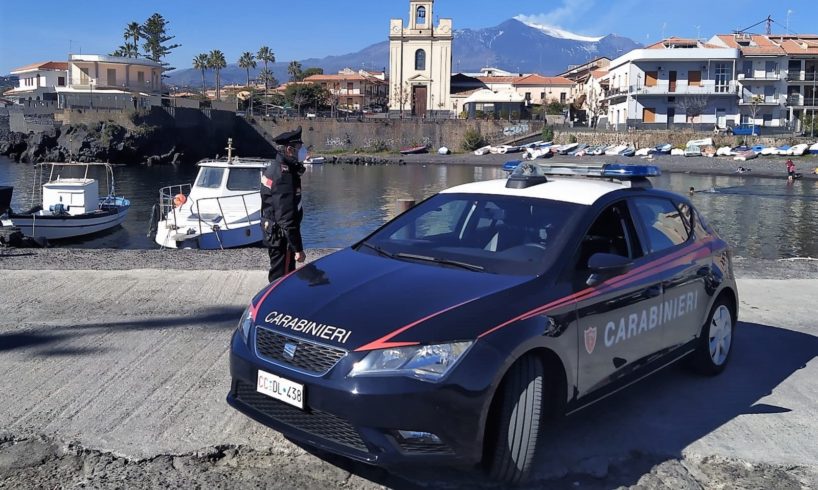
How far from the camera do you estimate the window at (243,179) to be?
21062 mm

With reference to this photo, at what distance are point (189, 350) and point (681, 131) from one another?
80.2 metres

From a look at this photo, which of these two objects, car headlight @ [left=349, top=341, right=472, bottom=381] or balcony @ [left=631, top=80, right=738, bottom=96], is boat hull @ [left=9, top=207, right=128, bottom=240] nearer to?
car headlight @ [left=349, top=341, right=472, bottom=381]

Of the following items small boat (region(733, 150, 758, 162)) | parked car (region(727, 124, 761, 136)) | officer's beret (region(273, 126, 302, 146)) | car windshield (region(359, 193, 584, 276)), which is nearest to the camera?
car windshield (region(359, 193, 584, 276))

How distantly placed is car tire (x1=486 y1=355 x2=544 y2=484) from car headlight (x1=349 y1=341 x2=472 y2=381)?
0.39 metres

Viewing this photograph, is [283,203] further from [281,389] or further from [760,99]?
[760,99]

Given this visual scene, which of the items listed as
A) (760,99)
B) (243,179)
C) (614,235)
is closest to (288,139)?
(614,235)

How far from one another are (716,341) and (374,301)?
10.7ft

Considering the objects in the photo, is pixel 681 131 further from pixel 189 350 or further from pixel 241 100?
pixel 189 350

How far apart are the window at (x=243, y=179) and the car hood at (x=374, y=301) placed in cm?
1664

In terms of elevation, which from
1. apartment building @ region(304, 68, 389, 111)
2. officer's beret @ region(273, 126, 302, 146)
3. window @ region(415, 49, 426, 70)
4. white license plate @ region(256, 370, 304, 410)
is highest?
window @ region(415, 49, 426, 70)

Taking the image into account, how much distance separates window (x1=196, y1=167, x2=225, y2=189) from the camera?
2122 centimetres

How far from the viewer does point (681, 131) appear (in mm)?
79812

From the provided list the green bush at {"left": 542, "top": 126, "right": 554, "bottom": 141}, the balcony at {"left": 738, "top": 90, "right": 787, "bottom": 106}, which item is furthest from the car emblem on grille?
the green bush at {"left": 542, "top": 126, "right": 554, "bottom": 141}

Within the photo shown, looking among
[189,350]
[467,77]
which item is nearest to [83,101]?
[467,77]
